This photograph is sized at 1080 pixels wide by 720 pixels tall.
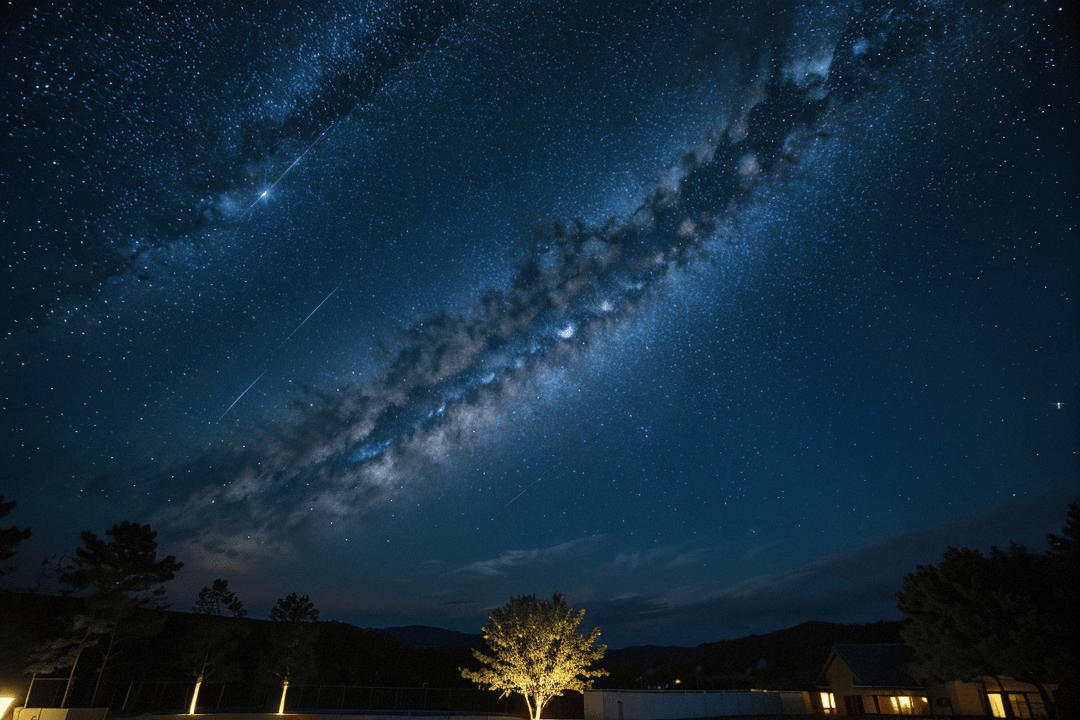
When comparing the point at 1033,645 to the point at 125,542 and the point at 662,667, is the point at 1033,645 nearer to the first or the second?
the point at 125,542

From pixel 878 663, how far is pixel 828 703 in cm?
562

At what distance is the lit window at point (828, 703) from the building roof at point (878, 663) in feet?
11.7

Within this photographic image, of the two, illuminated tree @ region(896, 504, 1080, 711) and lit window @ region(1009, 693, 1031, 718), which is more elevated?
illuminated tree @ region(896, 504, 1080, 711)

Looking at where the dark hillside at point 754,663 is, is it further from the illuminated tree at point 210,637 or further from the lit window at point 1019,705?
the illuminated tree at point 210,637

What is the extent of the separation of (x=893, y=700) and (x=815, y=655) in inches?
2455

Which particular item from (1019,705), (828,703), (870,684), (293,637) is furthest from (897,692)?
(293,637)

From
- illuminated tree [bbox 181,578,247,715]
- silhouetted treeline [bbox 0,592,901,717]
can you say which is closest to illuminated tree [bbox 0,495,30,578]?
silhouetted treeline [bbox 0,592,901,717]

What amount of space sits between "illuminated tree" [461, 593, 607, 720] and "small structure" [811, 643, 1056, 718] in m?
20.3

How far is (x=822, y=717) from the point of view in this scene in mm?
38688

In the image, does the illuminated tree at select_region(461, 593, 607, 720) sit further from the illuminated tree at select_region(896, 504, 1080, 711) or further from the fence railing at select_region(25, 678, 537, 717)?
the illuminated tree at select_region(896, 504, 1080, 711)

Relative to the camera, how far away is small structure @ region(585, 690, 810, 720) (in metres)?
32.5

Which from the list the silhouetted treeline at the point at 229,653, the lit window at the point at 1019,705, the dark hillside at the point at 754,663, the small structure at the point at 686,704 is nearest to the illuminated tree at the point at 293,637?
the silhouetted treeline at the point at 229,653

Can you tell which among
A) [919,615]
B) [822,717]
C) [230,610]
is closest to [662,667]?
[822,717]

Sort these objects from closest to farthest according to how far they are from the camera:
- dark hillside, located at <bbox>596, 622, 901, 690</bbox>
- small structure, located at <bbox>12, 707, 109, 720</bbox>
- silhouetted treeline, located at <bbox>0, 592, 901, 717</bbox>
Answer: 1. small structure, located at <bbox>12, 707, 109, 720</bbox>
2. silhouetted treeline, located at <bbox>0, 592, 901, 717</bbox>
3. dark hillside, located at <bbox>596, 622, 901, 690</bbox>
